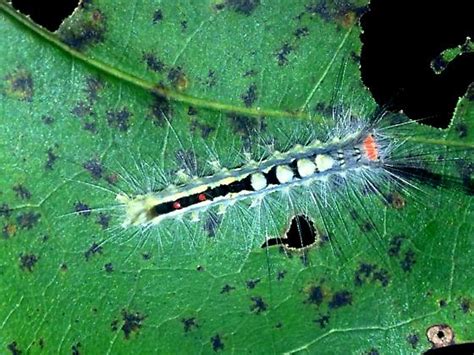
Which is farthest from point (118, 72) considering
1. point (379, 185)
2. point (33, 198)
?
point (379, 185)

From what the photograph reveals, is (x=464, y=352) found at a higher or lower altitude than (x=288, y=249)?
lower

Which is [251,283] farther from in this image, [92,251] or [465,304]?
[465,304]

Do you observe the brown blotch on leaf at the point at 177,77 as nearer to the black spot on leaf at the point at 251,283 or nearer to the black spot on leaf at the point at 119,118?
the black spot on leaf at the point at 119,118

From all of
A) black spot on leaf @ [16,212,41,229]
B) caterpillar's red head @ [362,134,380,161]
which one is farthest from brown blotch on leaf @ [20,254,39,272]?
caterpillar's red head @ [362,134,380,161]

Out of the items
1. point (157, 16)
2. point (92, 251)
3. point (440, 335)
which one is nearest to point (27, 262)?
point (92, 251)

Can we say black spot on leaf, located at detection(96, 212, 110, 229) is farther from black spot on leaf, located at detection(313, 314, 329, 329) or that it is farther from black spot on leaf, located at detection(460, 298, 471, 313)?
black spot on leaf, located at detection(460, 298, 471, 313)

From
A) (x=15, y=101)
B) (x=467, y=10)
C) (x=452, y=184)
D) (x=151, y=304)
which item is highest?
(x=467, y=10)

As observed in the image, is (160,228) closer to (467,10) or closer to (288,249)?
(288,249)
